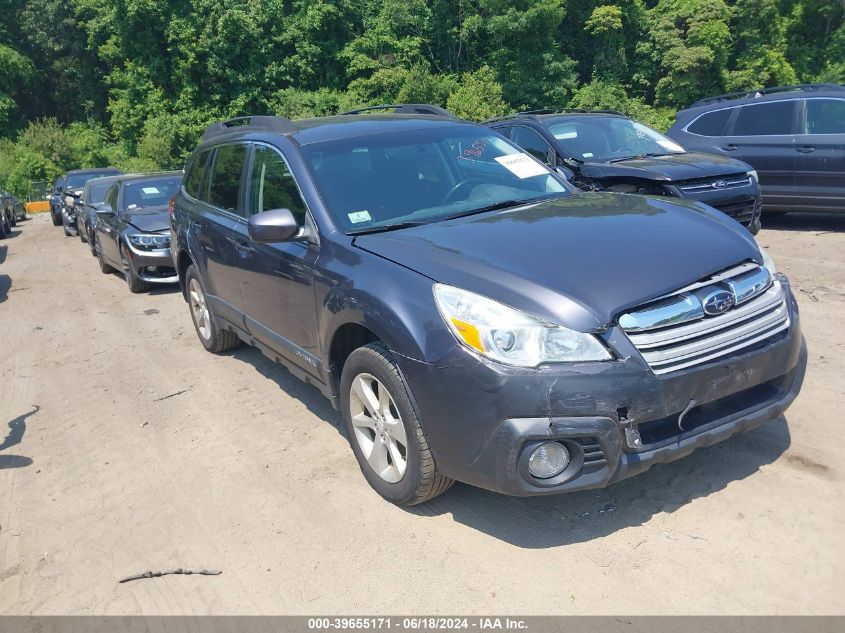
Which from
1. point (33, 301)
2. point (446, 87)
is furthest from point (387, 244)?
point (446, 87)

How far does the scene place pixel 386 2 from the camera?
106ft

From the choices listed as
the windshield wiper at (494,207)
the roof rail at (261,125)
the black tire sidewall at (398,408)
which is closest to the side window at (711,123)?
the windshield wiper at (494,207)

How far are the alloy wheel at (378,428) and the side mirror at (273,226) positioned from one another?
2.98ft

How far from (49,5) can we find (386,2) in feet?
68.2

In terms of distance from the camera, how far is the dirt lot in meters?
2.92

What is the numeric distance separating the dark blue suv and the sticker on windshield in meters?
0.01

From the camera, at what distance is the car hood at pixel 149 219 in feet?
32.1

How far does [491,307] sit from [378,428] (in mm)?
967

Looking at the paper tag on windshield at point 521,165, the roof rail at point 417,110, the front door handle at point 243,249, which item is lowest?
the front door handle at point 243,249

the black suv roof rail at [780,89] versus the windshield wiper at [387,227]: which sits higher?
the windshield wiper at [387,227]

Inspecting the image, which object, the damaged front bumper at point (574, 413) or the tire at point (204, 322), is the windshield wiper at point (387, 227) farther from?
the tire at point (204, 322)

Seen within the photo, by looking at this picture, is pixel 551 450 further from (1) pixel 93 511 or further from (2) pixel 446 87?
(2) pixel 446 87

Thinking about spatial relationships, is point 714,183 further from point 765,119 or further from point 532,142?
point 765,119

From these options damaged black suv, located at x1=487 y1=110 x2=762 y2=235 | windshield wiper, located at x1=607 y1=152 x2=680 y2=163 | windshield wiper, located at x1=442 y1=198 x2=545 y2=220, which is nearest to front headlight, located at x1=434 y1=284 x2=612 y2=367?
windshield wiper, located at x1=442 y1=198 x2=545 y2=220
